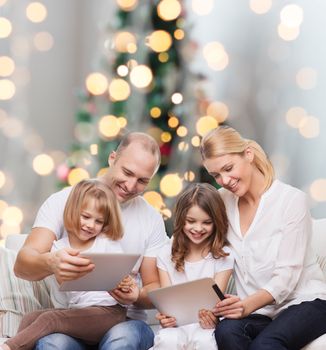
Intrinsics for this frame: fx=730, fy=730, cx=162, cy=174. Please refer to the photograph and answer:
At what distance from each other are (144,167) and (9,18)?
265 centimetres

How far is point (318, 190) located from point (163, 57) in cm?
115

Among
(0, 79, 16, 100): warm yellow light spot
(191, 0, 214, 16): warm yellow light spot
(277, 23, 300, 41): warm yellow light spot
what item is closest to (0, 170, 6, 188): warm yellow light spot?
(0, 79, 16, 100): warm yellow light spot

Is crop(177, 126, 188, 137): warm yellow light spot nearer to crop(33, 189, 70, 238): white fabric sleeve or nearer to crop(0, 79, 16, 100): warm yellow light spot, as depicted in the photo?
crop(0, 79, 16, 100): warm yellow light spot

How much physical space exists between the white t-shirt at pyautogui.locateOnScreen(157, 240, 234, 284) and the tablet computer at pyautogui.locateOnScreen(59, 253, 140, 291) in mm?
283

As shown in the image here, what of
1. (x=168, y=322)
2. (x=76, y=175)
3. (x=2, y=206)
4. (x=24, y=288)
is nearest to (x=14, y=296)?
(x=24, y=288)

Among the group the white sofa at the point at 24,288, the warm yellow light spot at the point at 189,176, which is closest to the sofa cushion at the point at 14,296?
the white sofa at the point at 24,288

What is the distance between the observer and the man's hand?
2.20 metres

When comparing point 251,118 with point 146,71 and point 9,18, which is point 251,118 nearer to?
point 146,71

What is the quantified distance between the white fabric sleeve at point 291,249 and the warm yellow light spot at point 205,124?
1.75m

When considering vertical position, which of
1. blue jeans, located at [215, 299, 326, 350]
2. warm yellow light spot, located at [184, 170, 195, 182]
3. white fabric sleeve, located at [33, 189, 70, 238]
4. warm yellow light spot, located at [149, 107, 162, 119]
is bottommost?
blue jeans, located at [215, 299, 326, 350]

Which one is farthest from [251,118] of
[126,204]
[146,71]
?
[126,204]

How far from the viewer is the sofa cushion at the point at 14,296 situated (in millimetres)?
2592

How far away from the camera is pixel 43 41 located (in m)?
4.95

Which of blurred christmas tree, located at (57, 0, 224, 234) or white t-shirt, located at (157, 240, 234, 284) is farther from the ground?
blurred christmas tree, located at (57, 0, 224, 234)
